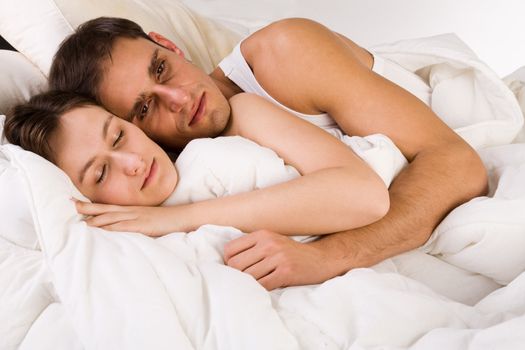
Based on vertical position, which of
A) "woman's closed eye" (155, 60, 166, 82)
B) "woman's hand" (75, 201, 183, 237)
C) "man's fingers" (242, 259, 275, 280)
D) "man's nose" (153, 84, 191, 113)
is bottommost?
"man's fingers" (242, 259, 275, 280)

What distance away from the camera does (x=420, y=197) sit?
149 cm

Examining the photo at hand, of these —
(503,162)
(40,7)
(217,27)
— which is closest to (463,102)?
(503,162)

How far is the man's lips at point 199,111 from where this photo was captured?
1649mm

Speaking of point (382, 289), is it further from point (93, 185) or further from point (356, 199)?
point (93, 185)

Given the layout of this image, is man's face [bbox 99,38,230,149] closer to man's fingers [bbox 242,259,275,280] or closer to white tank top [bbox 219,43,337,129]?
white tank top [bbox 219,43,337,129]

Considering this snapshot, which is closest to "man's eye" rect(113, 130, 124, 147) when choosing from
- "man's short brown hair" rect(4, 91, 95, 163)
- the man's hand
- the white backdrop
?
"man's short brown hair" rect(4, 91, 95, 163)

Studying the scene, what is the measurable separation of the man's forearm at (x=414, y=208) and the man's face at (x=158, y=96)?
1.52 ft

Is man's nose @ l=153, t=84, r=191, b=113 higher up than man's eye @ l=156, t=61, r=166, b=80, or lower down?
lower down

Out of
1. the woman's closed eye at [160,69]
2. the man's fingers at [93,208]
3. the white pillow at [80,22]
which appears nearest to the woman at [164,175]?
the man's fingers at [93,208]

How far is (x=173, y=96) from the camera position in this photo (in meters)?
1.64

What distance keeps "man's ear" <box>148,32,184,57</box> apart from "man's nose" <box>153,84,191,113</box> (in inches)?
8.6

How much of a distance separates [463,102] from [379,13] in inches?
77.3

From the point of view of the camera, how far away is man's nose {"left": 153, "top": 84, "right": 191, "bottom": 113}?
1.64 meters

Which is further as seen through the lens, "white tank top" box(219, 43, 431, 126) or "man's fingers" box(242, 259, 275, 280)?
"white tank top" box(219, 43, 431, 126)
